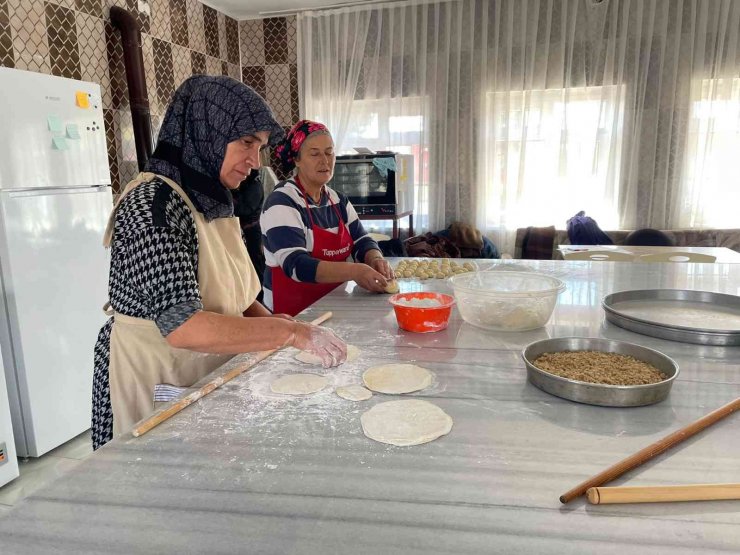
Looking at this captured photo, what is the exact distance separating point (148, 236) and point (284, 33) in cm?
480

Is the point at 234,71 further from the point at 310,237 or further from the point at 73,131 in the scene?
the point at 310,237

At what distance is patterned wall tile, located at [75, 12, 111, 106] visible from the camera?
339cm

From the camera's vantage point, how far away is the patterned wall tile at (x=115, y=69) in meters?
3.62

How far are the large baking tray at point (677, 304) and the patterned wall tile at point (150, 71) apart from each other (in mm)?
3649

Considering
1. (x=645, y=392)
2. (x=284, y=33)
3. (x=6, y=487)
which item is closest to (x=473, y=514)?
(x=645, y=392)

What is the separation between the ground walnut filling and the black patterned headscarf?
34.8 inches

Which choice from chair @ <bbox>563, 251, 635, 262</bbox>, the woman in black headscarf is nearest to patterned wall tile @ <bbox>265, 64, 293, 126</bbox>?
chair @ <bbox>563, 251, 635, 262</bbox>

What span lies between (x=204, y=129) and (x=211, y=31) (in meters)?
4.19

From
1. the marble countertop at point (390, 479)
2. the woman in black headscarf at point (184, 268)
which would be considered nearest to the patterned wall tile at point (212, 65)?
the woman in black headscarf at point (184, 268)

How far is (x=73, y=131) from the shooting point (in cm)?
285

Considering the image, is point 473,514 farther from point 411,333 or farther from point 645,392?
point 411,333

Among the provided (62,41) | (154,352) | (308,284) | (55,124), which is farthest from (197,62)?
(154,352)

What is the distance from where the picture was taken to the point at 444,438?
0.91m

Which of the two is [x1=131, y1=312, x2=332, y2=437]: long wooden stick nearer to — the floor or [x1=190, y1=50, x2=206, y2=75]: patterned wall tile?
the floor
